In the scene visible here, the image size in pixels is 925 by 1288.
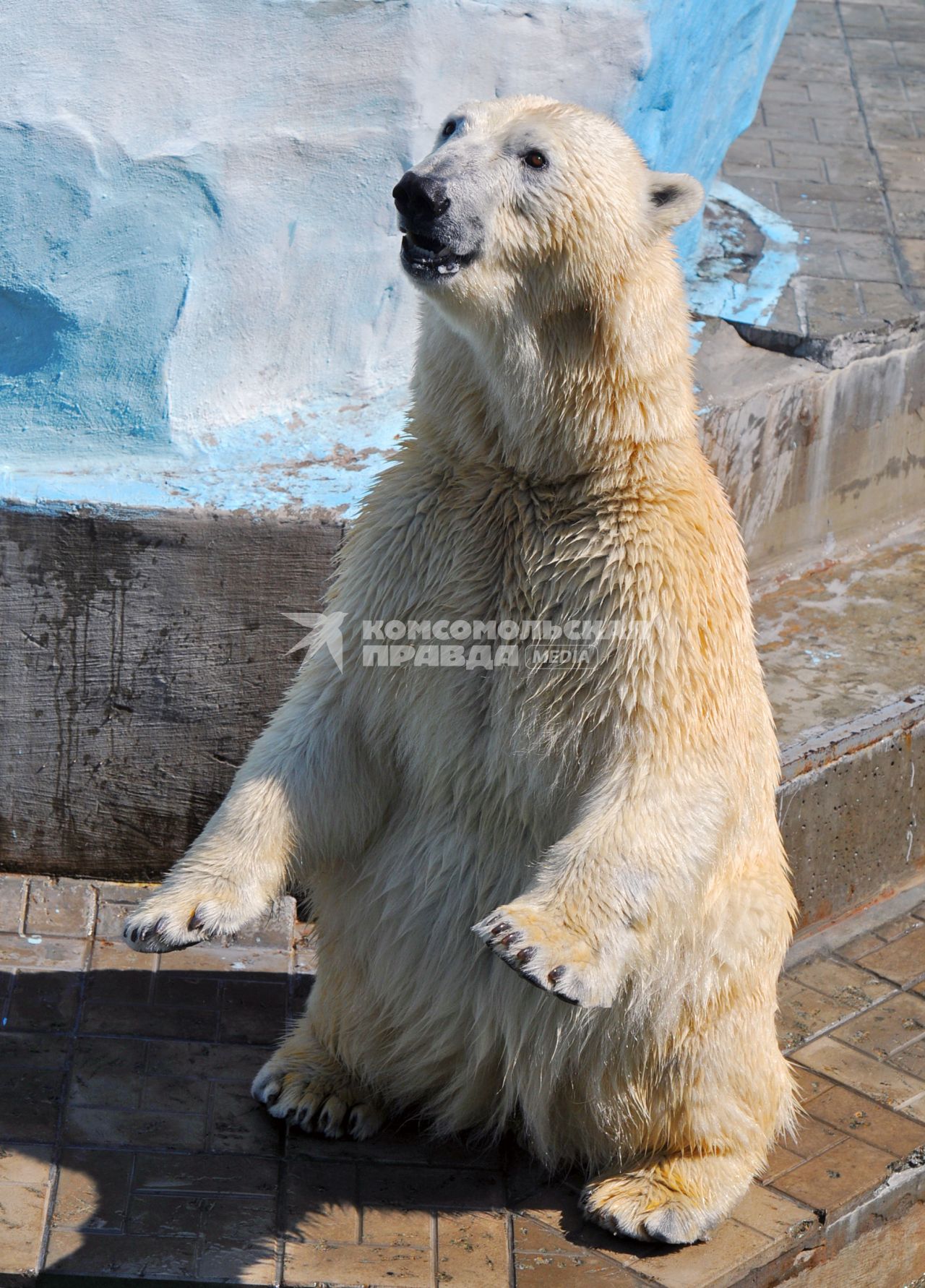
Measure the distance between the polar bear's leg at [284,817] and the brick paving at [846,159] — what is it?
278cm

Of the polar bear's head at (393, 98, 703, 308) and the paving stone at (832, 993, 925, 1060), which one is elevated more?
the polar bear's head at (393, 98, 703, 308)

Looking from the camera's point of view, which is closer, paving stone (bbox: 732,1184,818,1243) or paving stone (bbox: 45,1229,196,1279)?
paving stone (bbox: 45,1229,196,1279)

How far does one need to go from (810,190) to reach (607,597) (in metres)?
4.17

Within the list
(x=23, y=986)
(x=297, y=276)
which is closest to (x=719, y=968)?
(x=23, y=986)

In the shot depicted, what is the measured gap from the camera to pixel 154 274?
3797 millimetres

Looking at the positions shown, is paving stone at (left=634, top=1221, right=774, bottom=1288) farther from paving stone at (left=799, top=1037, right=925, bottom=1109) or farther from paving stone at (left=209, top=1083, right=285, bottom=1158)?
paving stone at (left=209, top=1083, right=285, bottom=1158)

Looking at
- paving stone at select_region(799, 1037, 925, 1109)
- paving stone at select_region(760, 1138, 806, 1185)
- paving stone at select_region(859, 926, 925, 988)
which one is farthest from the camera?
paving stone at select_region(859, 926, 925, 988)

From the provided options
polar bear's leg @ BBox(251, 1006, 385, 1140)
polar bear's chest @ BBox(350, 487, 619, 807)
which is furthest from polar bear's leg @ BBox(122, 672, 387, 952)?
polar bear's leg @ BBox(251, 1006, 385, 1140)

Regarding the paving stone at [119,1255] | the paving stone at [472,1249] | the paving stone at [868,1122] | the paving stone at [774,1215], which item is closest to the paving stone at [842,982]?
the paving stone at [868,1122]

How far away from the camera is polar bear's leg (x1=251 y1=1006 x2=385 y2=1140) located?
3.31 meters

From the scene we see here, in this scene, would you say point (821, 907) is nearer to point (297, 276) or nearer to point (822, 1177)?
point (822, 1177)

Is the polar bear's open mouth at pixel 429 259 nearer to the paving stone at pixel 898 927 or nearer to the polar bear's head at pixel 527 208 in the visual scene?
the polar bear's head at pixel 527 208

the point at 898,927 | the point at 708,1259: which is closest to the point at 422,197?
the point at 708,1259

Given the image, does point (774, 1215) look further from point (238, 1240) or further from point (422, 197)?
point (422, 197)
